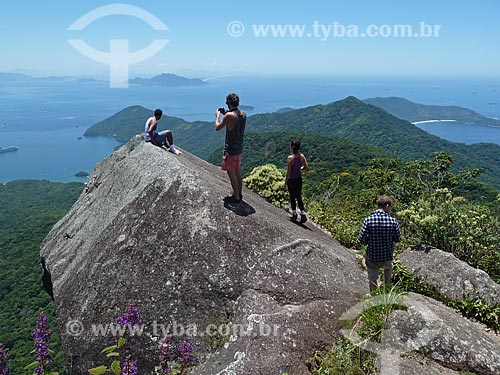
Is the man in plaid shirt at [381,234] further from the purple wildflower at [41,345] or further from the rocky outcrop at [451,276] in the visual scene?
the purple wildflower at [41,345]

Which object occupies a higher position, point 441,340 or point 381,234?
point 381,234

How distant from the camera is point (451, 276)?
6949mm

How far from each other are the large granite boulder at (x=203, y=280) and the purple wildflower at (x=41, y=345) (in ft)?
5.99

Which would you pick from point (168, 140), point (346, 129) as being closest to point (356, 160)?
point (168, 140)

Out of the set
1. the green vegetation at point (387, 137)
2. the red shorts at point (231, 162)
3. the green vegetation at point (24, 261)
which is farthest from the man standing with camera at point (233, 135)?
the green vegetation at point (387, 137)

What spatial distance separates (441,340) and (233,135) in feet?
16.1

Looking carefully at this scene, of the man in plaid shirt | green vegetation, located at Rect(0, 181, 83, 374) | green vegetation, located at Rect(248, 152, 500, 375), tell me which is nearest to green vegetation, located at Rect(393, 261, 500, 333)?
green vegetation, located at Rect(248, 152, 500, 375)

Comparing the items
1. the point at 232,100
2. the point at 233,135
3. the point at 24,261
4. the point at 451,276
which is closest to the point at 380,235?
the point at 451,276

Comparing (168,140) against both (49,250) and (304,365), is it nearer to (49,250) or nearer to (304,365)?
(49,250)

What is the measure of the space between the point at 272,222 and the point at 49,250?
6.49m

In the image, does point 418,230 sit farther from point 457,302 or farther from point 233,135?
point 233,135

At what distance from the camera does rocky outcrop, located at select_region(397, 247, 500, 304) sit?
6578mm

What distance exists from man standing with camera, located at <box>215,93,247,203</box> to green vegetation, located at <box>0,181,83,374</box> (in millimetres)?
8384

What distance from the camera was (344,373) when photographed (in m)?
4.69
